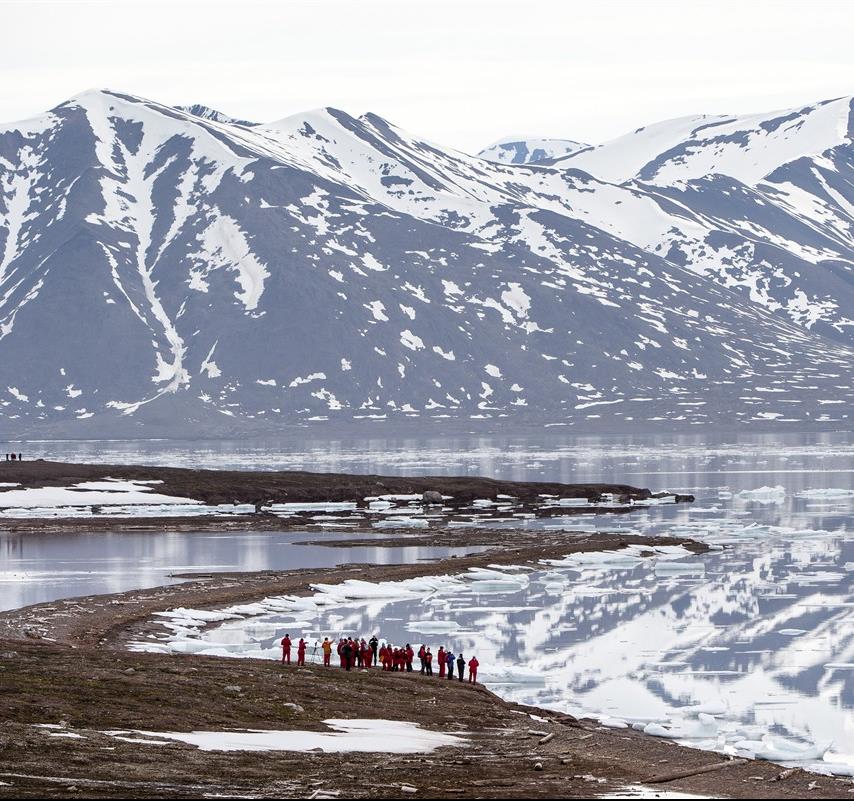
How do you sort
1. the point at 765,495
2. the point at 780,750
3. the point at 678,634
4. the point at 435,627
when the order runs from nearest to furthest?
the point at 780,750 → the point at 678,634 → the point at 435,627 → the point at 765,495

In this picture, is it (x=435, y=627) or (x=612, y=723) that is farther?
(x=435, y=627)

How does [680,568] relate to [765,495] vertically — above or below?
below

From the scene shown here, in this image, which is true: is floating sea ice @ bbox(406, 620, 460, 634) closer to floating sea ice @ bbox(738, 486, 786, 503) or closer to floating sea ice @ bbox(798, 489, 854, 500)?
floating sea ice @ bbox(738, 486, 786, 503)

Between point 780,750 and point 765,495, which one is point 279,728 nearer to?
point 780,750

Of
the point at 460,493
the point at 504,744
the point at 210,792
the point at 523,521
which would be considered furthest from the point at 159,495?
the point at 210,792

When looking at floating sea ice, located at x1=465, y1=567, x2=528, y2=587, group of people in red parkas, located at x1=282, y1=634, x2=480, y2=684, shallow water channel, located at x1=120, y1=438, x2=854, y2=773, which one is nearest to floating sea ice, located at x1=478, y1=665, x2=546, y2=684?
shallow water channel, located at x1=120, y1=438, x2=854, y2=773

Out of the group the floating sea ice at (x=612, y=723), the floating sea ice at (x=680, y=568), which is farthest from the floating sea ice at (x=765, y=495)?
the floating sea ice at (x=612, y=723)

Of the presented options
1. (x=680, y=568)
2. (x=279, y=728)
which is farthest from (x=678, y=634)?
(x=279, y=728)

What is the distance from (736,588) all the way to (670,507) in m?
45.7

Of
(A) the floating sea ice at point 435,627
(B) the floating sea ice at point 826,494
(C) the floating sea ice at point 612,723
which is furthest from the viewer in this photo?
(B) the floating sea ice at point 826,494

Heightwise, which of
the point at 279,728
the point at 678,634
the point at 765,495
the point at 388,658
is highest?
the point at 765,495

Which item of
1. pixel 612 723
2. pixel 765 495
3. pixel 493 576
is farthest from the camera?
pixel 765 495

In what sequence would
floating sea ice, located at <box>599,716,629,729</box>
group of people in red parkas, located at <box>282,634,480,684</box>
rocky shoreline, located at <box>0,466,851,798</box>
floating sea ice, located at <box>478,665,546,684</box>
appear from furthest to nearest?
floating sea ice, located at <box>478,665,546,684</box>, group of people in red parkas, located at <box>282,634,480,684</box>, floating sea ice, located at <box>599,716,629,729</box>, rocky shoreline, located at <box>0,466,851,798</box>

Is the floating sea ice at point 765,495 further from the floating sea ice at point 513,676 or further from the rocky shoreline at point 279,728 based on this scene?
the rocky shoreline at point 279,728
